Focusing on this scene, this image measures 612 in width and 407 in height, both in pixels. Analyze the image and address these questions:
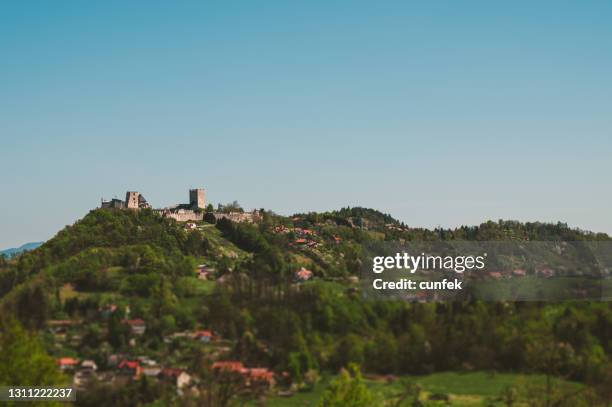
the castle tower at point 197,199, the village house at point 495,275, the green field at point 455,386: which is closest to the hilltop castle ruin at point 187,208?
the castle tower at point 197,199

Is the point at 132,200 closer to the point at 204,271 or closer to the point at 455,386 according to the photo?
the point at 204,271

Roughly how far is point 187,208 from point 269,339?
5924cm

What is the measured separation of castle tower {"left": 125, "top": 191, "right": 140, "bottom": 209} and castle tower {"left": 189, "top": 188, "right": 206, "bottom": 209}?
1204cm

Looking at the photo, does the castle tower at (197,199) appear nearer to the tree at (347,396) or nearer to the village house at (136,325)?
the village house at (136,325)

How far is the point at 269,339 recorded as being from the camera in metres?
67.0

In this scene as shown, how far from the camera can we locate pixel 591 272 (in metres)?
89.8

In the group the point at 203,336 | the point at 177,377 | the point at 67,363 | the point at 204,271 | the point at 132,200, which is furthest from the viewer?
the point at 132,200

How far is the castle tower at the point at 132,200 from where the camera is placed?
111300 mm

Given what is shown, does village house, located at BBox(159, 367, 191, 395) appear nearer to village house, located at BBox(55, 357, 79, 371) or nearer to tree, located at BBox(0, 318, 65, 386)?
village house, located at BBox(55, 357, 79, 371)

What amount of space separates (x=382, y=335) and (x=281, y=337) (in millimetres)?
8130

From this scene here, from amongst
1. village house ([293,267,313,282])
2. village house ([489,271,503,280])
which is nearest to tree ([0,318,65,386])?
village house ([293,267,313,282])

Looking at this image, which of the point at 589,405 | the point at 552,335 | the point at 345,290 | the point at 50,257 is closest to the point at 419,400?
the point at 589,405

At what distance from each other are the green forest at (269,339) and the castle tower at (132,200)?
21828mm

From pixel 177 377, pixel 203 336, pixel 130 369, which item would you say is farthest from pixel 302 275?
pixel 177 377
